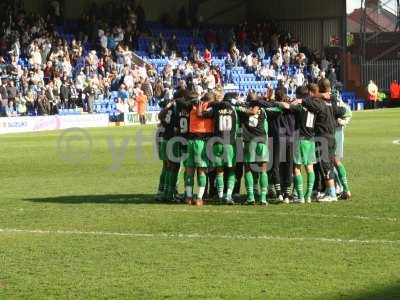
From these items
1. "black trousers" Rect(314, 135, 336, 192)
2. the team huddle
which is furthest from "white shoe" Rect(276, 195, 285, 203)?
"black trousers" Rect(314, 135, 336, 192)

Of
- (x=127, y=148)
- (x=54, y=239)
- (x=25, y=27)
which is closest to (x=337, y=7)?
(x=25, y=27)

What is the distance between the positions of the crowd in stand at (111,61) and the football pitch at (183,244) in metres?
21.1

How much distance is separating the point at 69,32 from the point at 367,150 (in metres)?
24.9

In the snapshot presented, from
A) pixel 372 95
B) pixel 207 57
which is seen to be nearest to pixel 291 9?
pixel 372 95

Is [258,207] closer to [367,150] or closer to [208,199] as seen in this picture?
[208,199]

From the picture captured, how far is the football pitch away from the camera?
910 cm

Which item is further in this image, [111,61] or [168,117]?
[111,61]

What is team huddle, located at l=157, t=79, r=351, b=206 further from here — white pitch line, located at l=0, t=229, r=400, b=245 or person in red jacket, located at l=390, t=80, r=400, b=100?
person in red jacket, located at l=390, t=80, r=400, b=100

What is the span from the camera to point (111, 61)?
45062 millimetres

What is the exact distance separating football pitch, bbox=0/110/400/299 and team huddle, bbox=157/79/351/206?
1.74ft

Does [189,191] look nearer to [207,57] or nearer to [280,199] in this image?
[280,199]

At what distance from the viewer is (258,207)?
14820mm

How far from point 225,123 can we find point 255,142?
20.9 inches

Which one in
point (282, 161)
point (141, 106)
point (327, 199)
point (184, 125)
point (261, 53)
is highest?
point (261, 53)
